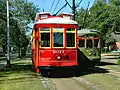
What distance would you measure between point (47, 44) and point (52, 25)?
→ 3.73 ft

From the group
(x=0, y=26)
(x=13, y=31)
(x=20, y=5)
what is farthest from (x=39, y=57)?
(x=20, y=5)

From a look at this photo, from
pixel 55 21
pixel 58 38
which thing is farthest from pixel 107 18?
pixel 58 38

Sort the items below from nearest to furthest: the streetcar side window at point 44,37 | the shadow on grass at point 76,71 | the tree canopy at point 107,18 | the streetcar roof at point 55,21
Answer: the streetcar side window at point 44,37 → the streetcar roof at point 55,21 → the shadow on grass at point 76,71 → the tree canopy at point 107,18

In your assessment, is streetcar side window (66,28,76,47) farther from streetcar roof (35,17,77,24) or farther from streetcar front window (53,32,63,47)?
streetcar roof (35,17,77,24)

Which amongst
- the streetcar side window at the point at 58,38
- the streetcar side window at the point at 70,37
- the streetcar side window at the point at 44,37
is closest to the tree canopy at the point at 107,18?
the streetcar side window at the point at 70,37

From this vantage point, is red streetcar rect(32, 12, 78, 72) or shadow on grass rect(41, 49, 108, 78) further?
shadow on grass rect(41, 49, 108, 78)

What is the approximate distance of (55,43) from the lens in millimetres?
20453

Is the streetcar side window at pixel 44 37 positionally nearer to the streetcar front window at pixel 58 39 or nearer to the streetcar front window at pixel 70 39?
the streetcar front window at pixel 58 39

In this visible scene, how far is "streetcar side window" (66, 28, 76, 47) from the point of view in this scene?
20656 millimetres

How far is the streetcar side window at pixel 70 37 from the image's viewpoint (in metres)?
20.7

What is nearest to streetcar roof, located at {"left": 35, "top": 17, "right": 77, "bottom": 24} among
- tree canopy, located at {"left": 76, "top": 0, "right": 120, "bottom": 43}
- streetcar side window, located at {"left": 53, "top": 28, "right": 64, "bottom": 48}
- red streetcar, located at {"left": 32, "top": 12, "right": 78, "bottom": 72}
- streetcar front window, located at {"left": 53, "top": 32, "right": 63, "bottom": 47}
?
red streetcar, located at {"left": 32, "top": 12, "right": 78, "bottom": 72}

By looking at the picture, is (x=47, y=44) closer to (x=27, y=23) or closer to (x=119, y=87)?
(x=119, y=87)

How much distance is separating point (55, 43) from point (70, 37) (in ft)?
3.23

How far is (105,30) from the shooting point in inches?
1735
